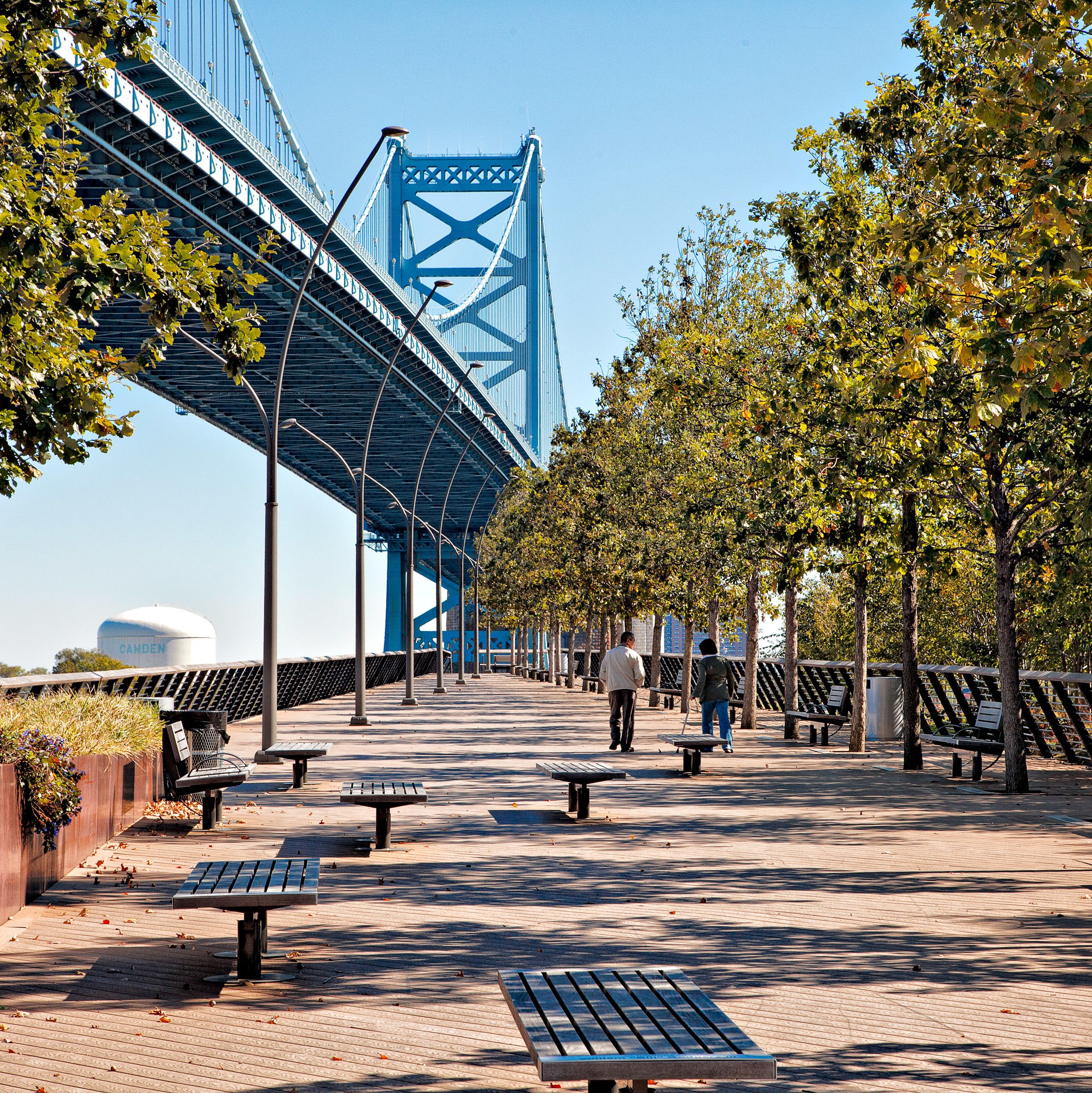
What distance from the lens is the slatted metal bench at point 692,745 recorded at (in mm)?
15484

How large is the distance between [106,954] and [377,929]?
1.44 m

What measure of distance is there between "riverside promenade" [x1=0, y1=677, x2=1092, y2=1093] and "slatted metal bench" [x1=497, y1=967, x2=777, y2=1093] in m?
0.61

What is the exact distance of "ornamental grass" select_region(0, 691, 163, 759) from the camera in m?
9.35

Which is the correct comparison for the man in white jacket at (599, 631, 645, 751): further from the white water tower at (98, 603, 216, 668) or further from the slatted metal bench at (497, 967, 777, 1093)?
the white water tower at (98, 603, 216, 668)

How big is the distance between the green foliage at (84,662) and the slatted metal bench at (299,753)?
6168 cm

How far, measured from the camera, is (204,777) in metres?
11.0

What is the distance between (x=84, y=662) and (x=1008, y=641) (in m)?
76.7

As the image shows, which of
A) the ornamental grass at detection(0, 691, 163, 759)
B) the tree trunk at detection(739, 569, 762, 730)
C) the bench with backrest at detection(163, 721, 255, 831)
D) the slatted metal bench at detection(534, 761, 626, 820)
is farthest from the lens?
the tree trunk at detection(739, 569, 762, 730)

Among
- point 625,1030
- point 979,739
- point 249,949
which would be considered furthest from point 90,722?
point 979,739

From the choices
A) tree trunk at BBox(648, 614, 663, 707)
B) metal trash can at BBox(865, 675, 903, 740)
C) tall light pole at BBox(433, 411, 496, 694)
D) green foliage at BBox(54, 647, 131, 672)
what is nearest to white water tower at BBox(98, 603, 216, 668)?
green foliage at BBox(54, 647, 131, 672)

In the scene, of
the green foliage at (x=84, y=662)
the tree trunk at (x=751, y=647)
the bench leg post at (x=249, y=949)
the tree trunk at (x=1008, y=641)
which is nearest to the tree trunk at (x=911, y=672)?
the tree trunk at (x=1008, y=641)

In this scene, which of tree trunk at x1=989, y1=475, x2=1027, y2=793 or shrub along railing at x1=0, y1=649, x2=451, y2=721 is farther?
shrub along railing at x1=0, y1=649, x2=451, y2=721

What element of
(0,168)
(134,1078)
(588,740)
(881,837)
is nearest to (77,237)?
(0,168)

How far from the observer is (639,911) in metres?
7.80
